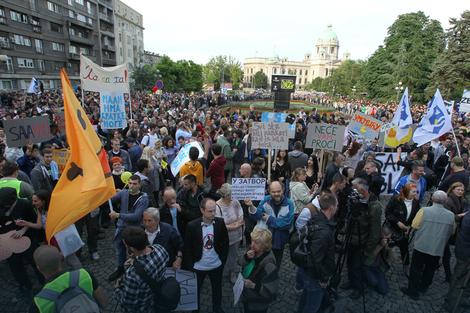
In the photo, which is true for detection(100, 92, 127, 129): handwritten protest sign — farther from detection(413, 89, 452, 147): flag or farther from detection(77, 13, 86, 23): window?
detection(77, 13, 86, 23): window

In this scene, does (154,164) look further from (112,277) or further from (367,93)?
(367,93)

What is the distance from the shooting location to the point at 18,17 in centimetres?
3672

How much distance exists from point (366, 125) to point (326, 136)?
2819 mm

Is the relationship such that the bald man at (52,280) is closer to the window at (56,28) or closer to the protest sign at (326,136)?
the protest sign at (326,136)

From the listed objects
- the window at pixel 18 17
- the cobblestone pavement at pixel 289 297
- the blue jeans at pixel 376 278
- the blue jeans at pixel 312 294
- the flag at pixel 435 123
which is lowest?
the cobblestone pavement at pixel 289 297

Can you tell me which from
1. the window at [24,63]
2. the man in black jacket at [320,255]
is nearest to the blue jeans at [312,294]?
the man in black jacket at [320,255]

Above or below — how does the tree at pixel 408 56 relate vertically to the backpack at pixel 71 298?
above

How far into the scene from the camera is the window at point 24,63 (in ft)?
122

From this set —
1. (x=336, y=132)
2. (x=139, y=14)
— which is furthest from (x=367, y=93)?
(x=139, y=14)

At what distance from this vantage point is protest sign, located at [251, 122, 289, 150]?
6.75 metres

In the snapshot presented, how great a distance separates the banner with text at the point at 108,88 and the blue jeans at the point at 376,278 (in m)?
7.69

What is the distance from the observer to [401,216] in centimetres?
493

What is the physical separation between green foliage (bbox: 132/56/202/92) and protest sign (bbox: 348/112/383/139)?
42073 millimetres

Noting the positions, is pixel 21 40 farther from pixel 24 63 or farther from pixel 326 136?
pixel 326 136
